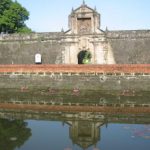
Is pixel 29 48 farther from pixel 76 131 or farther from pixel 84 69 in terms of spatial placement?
pixel 76 131

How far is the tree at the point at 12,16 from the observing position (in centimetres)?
3719

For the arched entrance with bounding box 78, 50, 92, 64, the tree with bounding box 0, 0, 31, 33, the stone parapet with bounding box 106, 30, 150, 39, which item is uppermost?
the tree with bounding box 0, 0, 31, 33

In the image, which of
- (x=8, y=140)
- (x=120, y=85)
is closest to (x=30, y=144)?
(x=8, y=140)

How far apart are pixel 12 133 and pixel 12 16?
28.9 m

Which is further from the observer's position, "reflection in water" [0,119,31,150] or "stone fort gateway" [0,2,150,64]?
"stone fort gateway" [0,2,150,64]

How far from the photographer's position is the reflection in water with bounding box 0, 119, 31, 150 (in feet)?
30.0

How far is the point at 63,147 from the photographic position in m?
8.93

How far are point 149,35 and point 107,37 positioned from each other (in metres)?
3.44

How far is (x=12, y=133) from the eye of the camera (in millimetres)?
10391

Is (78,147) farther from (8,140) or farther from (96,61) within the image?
Result: (96,61)

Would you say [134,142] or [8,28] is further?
[8,28]

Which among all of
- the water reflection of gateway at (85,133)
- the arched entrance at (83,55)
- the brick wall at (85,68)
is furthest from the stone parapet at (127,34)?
the water reflection of gateway at (85,133)

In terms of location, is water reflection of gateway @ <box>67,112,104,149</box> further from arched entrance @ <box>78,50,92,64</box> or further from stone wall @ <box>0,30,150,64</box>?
arched entrance @ <box>78,50,92,64</box>

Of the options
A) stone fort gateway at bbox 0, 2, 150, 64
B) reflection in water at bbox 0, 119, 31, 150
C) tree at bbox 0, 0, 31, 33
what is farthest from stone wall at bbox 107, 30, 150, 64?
reflection in water at bbox 0, 119, 31, 150
